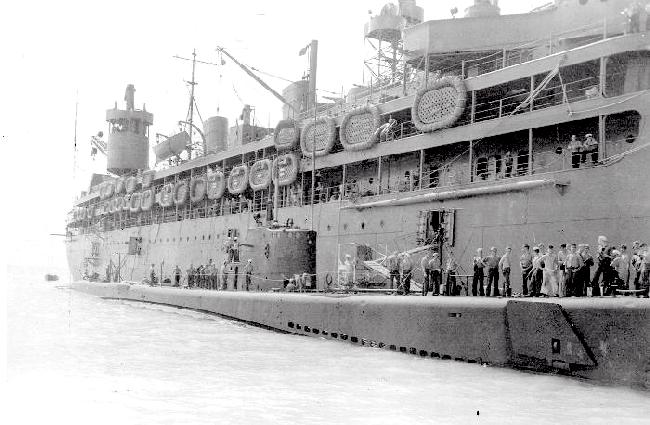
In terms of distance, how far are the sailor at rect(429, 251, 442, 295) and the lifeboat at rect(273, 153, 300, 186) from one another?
1275cm

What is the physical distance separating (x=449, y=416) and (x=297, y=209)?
19223 mm

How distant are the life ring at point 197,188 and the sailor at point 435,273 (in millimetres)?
21593

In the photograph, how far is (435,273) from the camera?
51.4 feet

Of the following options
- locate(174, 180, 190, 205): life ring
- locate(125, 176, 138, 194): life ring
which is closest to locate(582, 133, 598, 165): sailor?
locate(174, 180, 190, 205): life ring

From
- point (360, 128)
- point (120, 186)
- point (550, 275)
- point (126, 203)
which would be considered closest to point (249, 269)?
point (360, 128)

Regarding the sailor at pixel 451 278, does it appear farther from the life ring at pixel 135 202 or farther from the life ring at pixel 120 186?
the life ring at pixel 120 186

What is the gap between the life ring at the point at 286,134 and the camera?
28.2 meters

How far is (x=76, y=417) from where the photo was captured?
827cm

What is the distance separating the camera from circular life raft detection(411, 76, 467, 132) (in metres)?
20.1

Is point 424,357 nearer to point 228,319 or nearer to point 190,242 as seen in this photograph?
point 228,319

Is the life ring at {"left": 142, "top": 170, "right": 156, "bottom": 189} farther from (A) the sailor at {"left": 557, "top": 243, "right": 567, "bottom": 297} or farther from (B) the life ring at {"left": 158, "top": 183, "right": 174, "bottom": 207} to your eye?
(A) the sailor at {"left": 557, "top": 243, "right": 567, "bottom": 297}

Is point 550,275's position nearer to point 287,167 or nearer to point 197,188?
point 287,167

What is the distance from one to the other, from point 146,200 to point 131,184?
324 cm

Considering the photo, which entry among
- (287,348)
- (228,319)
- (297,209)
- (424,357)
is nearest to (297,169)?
(297,209)
